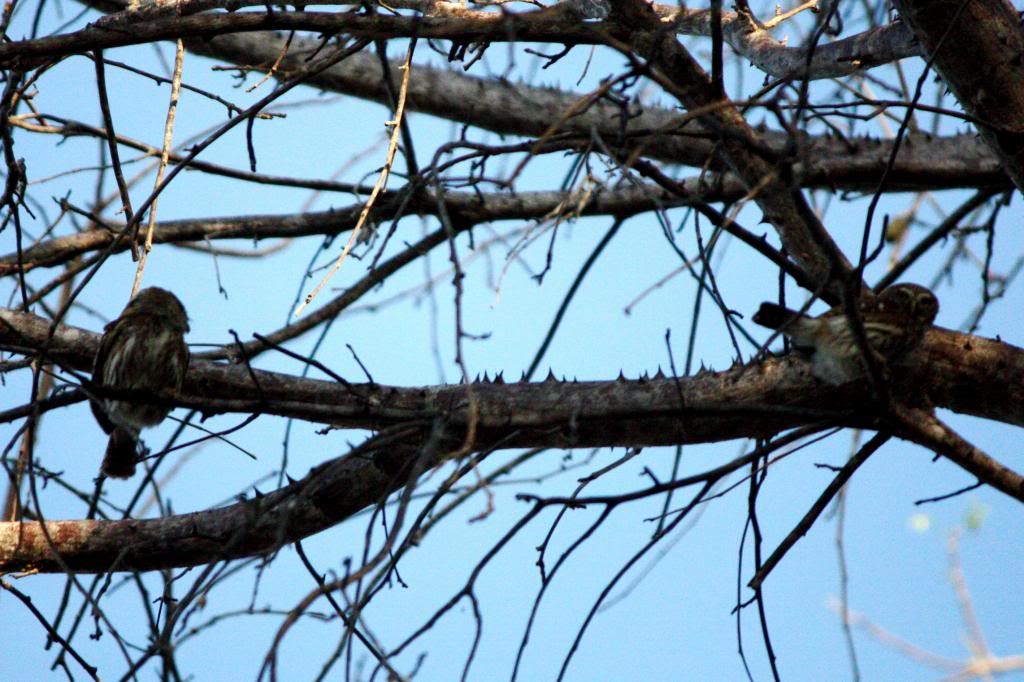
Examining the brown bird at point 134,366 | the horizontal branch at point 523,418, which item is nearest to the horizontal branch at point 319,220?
the brown bird at point 134,366

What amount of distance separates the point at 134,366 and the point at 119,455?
14.8 inches

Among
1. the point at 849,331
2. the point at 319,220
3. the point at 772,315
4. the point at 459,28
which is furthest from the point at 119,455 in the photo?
the point at 849,331

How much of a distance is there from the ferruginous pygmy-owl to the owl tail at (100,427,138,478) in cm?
258

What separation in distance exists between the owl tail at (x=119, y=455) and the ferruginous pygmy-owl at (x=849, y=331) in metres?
2.58

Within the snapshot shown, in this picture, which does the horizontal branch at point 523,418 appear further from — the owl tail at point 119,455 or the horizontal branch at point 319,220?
the horizontal branch at point 319,220

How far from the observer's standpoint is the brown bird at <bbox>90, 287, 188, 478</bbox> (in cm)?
436

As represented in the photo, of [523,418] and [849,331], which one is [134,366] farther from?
[849,331]

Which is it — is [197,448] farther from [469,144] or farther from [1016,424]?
[1016,424]

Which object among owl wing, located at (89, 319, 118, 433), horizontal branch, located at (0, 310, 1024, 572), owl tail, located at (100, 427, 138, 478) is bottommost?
horizontal branch, located at (0, 310, 1024, 572)

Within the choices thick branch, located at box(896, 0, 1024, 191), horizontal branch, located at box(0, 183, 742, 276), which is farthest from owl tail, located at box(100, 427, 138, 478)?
thick branch, located at box(896, 0, 1024, 191)

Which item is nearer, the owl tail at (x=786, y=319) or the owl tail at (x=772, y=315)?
the owl tail at (x=786, y=319)

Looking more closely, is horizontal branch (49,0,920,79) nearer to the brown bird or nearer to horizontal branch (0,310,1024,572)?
horizontal branch (0,310,1024,572)

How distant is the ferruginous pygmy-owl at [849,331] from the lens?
3.18 m

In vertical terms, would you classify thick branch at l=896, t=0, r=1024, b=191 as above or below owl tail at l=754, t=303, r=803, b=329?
above
